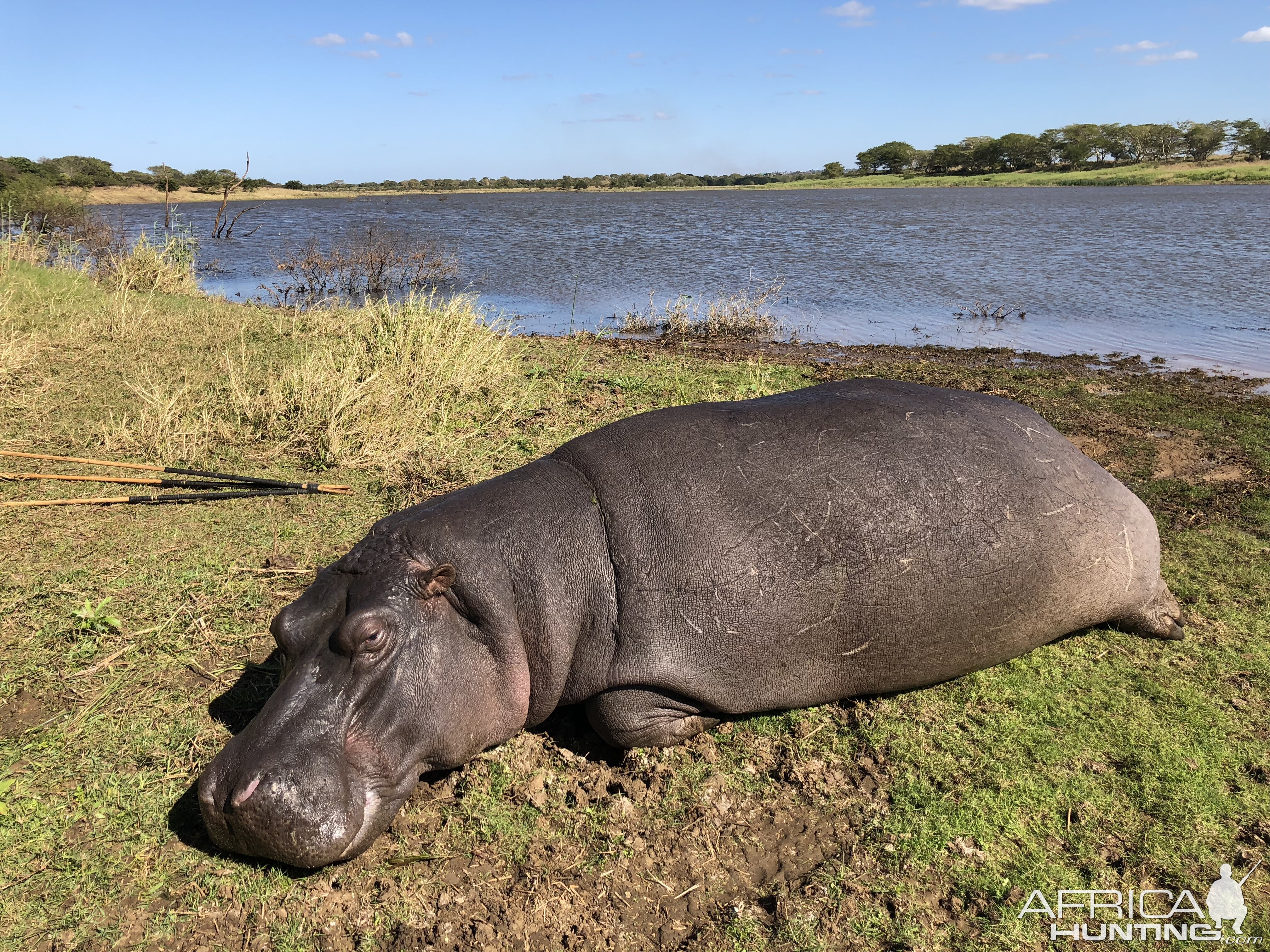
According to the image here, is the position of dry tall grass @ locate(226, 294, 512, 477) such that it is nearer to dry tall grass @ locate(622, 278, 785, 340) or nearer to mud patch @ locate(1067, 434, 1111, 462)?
dry tall grass @ locate(622, 278, 785, 340)

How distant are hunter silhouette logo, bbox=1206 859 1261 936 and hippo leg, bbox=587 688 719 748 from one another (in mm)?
1932

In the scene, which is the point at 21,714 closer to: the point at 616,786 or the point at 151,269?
the point at 616,786

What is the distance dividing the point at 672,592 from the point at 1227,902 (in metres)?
2.23

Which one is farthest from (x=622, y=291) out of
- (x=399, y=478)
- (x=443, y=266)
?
(x=399, y=478)

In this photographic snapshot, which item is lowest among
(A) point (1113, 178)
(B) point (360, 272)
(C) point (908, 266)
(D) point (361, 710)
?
(D) point (361, 710)

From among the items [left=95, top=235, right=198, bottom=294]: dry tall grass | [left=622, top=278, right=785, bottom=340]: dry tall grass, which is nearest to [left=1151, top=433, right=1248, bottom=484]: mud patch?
[left=622, top=278, right=785, bottom=340]: dry tall grass

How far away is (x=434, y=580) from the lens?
328cm

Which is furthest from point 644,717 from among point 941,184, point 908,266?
point 941,184

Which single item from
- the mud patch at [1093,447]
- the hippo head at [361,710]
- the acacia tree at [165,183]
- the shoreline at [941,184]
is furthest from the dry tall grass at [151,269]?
the shoreline at [941,184]

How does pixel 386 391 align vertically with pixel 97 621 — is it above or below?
above

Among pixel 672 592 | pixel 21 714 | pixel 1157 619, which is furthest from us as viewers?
pixel 1157 619

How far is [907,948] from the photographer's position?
2783 millimetres

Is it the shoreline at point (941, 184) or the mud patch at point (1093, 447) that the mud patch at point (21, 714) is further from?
the shoreline at point (941, 184)

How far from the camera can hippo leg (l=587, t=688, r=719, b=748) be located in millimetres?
3562
